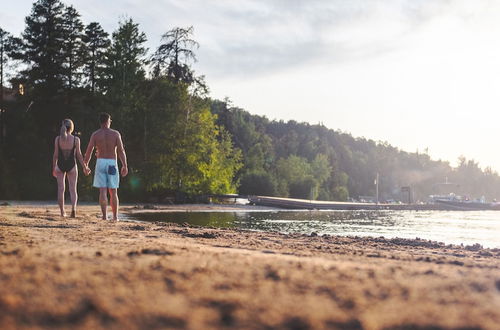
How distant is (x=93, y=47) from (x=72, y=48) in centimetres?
329

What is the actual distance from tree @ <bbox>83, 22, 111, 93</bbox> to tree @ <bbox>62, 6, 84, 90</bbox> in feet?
2.31

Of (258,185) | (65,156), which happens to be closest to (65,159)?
(65,156)

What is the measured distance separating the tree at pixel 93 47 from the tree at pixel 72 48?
705mm

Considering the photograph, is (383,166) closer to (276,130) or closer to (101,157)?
(276,130)

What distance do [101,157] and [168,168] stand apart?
24.6 metres

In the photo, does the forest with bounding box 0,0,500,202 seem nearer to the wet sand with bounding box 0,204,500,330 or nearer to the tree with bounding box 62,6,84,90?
the tree with bounding box 62,6,84,90

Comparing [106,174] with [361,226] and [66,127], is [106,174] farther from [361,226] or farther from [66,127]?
[361,226]

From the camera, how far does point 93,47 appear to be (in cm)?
4225

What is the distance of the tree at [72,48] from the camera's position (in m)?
38.7

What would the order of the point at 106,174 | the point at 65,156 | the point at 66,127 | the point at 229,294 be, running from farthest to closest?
the point at 65,156 → the point at 66,127 → the point at 106,174 → the point at 229,294

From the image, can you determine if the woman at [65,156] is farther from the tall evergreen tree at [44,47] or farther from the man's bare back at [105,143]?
the tall evergreen tree at [44,47]

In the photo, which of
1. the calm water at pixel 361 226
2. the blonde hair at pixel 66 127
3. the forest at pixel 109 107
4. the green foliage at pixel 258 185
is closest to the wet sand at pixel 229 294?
the blonde hair at pixel 66 127

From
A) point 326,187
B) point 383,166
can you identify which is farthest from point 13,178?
point 383,166

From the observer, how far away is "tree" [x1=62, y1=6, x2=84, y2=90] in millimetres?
38719
